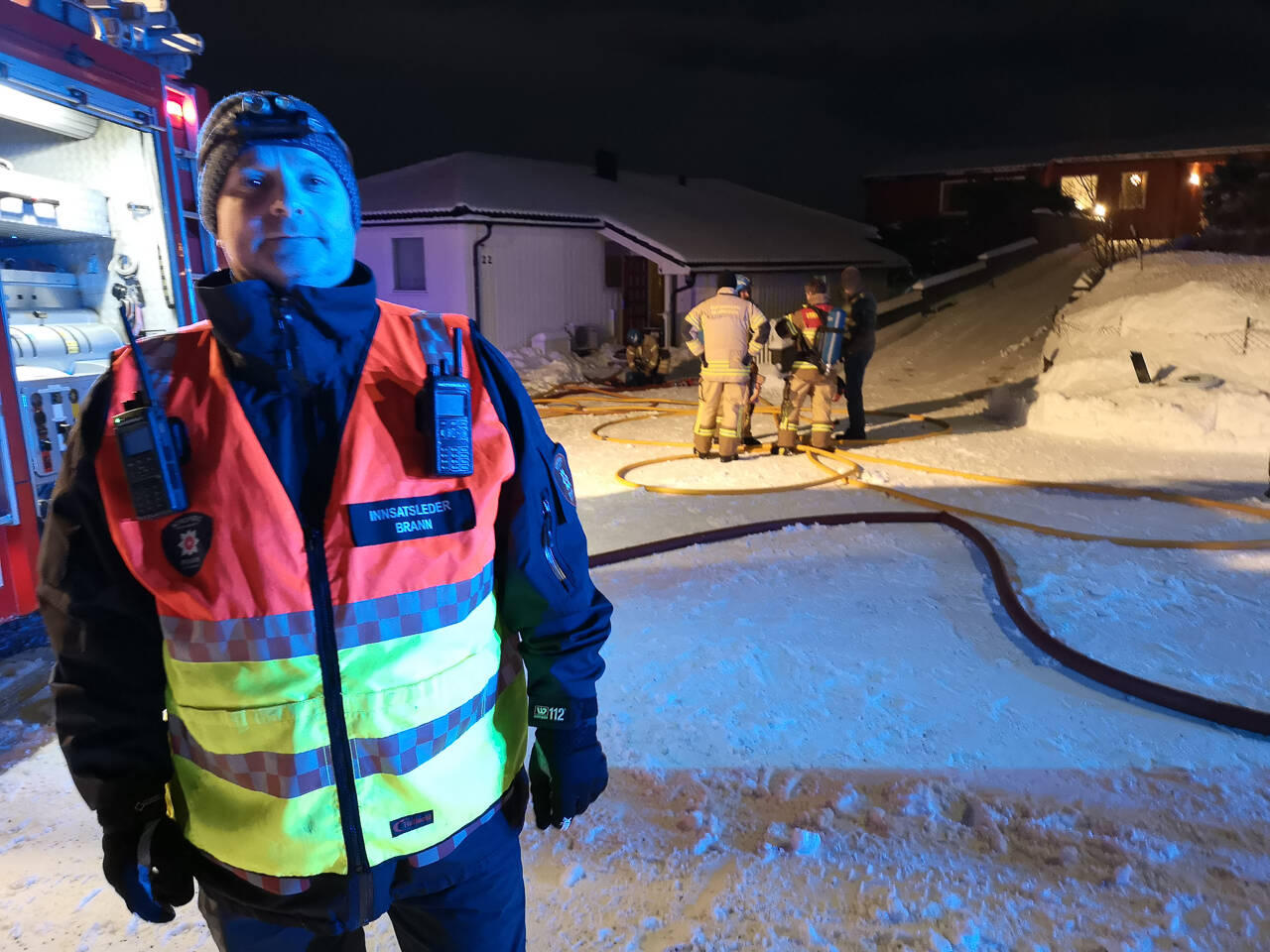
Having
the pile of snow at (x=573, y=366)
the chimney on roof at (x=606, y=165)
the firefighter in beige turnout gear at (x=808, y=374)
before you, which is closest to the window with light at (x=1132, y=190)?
the chimney on roof at (x=606, y=165)

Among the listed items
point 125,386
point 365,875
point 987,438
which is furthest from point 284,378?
point 987,438

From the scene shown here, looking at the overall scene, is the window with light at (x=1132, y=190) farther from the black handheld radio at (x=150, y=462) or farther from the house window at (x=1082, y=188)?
the black handheld radio at (x=150, y=462)

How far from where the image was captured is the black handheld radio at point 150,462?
1.25m

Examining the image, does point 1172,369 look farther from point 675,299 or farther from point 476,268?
point 476,268

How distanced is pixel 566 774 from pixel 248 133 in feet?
4.16

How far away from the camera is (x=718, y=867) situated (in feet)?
8.79

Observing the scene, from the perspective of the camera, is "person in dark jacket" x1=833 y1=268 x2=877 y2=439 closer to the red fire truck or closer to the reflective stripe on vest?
the red fire truck

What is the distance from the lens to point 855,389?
387 inches

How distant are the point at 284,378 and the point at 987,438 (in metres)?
9.83

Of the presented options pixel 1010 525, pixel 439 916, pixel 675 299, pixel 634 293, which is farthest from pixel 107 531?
pixel 634 293

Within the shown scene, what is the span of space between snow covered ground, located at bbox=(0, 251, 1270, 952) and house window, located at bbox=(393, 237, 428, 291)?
1361cm

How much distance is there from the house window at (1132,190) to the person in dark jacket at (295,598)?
3293cm

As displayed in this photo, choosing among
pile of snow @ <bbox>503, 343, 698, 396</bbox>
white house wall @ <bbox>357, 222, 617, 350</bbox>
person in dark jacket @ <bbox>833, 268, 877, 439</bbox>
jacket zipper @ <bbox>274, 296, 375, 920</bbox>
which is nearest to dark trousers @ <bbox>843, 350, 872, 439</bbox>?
person in dark jacket @ <bbox>833, 268, 877, 439</bbox>

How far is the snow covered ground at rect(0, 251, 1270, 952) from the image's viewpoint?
8.08 feet
